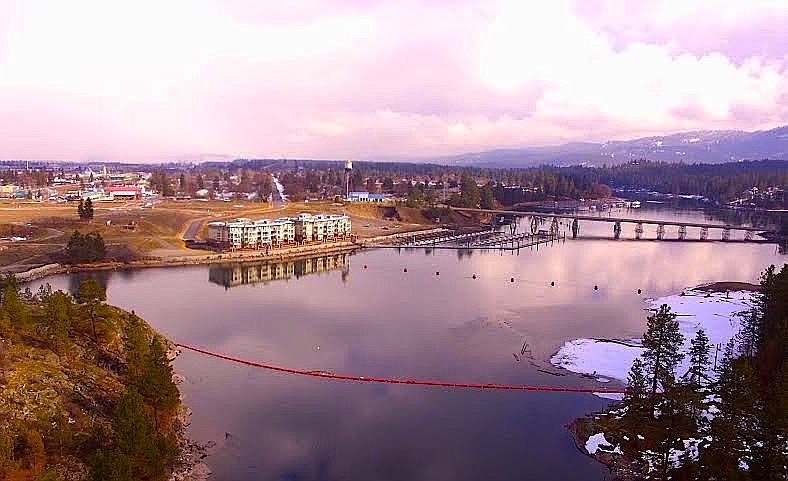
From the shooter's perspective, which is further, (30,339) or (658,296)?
(658,296)

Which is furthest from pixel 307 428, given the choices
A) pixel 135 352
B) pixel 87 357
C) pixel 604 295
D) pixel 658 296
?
pixel 658 296

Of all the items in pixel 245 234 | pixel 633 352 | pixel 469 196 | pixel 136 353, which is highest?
pixel 469 196

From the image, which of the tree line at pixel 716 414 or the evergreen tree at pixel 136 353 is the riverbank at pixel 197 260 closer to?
the evergreen tree at pixel 136 353

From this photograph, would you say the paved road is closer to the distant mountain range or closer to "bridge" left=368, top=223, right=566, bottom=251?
"bridge" left=368, top=223, right=566, bottom=251

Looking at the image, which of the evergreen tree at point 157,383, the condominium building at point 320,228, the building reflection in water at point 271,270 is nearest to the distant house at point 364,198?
the condominium building at point 320,228

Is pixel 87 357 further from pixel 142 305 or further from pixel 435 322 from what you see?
pixel 435 322

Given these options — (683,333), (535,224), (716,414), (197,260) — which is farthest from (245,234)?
(716,414)

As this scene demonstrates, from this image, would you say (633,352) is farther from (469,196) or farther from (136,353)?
(469,196)

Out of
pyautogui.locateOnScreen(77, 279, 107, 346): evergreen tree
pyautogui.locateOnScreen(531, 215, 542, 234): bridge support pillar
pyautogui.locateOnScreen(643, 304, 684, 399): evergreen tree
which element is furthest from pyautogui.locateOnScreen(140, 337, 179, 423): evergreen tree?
pyautogui.locateOnScreen(531, 215, 542, 234): bridge support pillar
